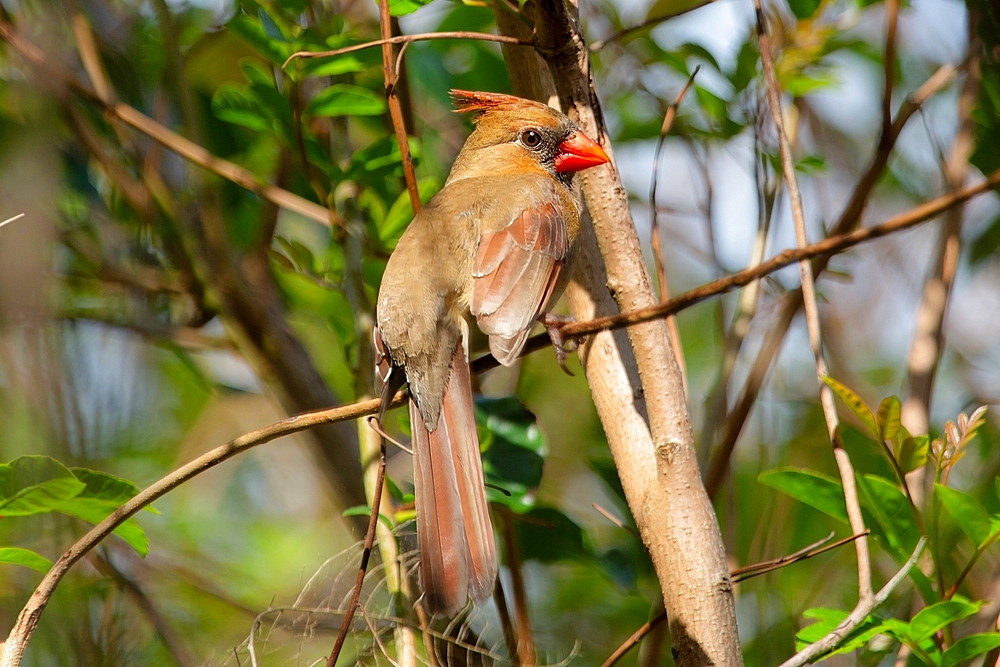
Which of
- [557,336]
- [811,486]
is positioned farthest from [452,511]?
[811,486]

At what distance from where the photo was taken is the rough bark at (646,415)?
160 cm

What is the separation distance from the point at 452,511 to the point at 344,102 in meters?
1.08

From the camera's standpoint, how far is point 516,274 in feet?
7.23

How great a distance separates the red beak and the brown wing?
16 cm

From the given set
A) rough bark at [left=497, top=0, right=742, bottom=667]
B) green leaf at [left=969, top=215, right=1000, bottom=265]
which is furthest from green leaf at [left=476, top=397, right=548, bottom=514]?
green leaf at [left=969, top=215, right=1000, bottom=265]

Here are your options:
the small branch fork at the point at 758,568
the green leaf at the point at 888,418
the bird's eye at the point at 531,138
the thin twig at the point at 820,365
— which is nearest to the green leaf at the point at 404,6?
the bird's eye at the point at 531,138

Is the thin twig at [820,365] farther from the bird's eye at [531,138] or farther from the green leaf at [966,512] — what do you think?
the bird's eye at [531,138]

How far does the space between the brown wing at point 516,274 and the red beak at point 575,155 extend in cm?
16

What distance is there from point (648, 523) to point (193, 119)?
1.79 meters

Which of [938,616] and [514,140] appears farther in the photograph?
[514,140]

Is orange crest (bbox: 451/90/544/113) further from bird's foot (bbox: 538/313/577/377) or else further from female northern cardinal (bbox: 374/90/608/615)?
bird's foot (bbox: 538/313/577/377)

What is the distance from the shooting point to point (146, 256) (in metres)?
3.11

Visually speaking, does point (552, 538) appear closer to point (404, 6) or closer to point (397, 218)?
point (397, 218)

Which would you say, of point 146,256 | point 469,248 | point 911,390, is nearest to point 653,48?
point 469,248
